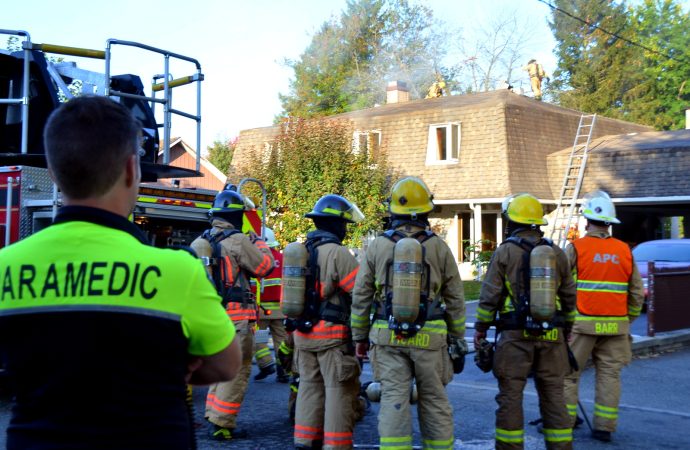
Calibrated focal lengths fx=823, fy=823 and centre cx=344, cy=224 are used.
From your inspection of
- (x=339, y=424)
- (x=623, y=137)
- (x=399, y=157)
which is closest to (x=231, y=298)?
(x=339, y=424)

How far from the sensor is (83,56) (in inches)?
334

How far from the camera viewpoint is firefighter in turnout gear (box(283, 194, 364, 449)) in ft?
19.8

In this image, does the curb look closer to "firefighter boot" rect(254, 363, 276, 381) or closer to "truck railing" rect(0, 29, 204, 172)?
"firefighter boot" rect(254, 363, 276, 381)

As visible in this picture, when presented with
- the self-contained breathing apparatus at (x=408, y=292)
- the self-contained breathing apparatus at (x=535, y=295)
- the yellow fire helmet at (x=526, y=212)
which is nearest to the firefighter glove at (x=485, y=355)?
the self-contained breathing apparatus at (x=535, y=295)

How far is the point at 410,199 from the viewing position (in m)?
5.65

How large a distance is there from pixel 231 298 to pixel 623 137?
20.2 m

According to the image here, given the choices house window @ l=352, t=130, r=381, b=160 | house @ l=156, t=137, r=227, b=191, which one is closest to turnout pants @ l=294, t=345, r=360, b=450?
house window @ l=352, t=130, r=381, b=160

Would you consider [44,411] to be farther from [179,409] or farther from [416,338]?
[416,338]

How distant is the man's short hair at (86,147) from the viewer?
208cm

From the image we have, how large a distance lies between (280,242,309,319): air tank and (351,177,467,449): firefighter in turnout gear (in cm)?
58

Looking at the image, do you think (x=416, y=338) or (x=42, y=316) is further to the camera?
(x=416, y=338)

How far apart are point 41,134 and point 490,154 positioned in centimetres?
1583

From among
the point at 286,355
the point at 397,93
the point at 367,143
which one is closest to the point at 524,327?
the point at 286,355

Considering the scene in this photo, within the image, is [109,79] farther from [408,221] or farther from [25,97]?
[408,221]
